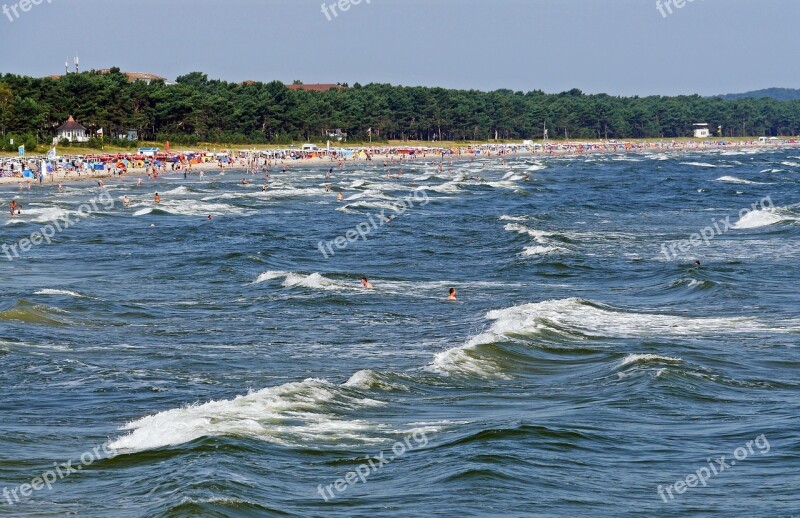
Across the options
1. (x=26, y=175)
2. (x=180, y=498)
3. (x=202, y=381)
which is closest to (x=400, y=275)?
(x=202, y=381)

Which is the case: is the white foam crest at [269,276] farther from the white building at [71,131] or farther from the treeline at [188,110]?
the white building at [71,131]

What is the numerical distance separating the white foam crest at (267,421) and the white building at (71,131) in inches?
4140

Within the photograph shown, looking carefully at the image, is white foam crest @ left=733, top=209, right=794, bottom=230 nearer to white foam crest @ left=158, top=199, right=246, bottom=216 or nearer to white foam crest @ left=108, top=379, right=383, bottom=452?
white foam crest @ left=158, top=199, right=246, bottom=216

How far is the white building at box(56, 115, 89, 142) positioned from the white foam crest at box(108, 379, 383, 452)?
105152 mm

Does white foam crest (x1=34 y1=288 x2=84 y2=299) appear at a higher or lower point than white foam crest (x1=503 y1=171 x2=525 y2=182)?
lower

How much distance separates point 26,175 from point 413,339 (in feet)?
233

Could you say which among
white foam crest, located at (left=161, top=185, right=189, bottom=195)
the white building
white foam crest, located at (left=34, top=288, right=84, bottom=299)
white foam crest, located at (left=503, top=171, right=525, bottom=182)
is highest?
the white building

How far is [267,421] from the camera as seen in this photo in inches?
775

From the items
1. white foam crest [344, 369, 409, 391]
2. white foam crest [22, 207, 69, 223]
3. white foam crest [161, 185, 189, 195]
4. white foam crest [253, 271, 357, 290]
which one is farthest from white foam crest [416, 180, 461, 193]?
white foam crest [344, 369, 409, 391]

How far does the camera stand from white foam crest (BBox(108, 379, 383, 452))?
18.7 metres

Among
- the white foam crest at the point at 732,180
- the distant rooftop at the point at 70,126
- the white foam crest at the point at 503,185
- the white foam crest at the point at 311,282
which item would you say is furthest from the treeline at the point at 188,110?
the white foam crest at the point at 311,282

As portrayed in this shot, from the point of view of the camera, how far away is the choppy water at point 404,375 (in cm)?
1639

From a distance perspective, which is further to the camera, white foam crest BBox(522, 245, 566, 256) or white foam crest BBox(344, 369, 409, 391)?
white foam crest BBox(522, 245, 566, 256)

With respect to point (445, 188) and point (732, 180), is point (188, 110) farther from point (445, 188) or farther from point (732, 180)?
point (732, 180)
